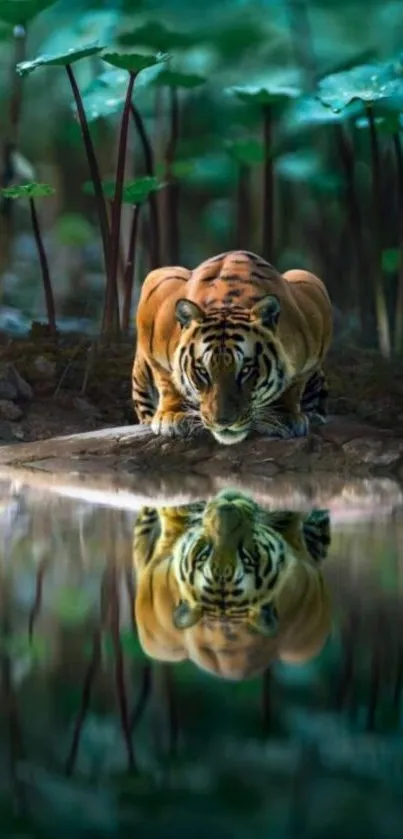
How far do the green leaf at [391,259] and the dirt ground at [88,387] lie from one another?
592 millimetres

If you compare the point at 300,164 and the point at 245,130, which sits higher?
the point at 245,130

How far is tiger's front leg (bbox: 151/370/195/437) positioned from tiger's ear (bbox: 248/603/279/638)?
6.27ft

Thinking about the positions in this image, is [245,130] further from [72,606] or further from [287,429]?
[72,606]

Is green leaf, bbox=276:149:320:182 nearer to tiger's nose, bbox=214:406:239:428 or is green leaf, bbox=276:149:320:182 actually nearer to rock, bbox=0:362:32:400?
rock, bbox=0:362:32:400

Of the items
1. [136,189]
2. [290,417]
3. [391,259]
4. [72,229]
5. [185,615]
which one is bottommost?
[185,615]

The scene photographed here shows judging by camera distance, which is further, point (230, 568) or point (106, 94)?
point (106, 94)

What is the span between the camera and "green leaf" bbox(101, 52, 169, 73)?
4.58 m

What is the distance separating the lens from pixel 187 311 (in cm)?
371

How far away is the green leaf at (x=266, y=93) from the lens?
5160 mm

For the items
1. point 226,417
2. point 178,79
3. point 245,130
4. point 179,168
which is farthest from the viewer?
point 245,130

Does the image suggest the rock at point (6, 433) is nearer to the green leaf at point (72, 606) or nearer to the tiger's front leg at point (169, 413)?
the tiger's front leg at point (169, 413)

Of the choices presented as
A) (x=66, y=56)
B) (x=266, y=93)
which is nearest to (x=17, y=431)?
(x=66, y=56)

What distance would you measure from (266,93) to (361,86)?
0.68m

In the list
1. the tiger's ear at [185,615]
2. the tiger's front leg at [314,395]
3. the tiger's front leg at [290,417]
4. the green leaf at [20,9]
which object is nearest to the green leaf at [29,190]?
the green leaf at [20,9]
